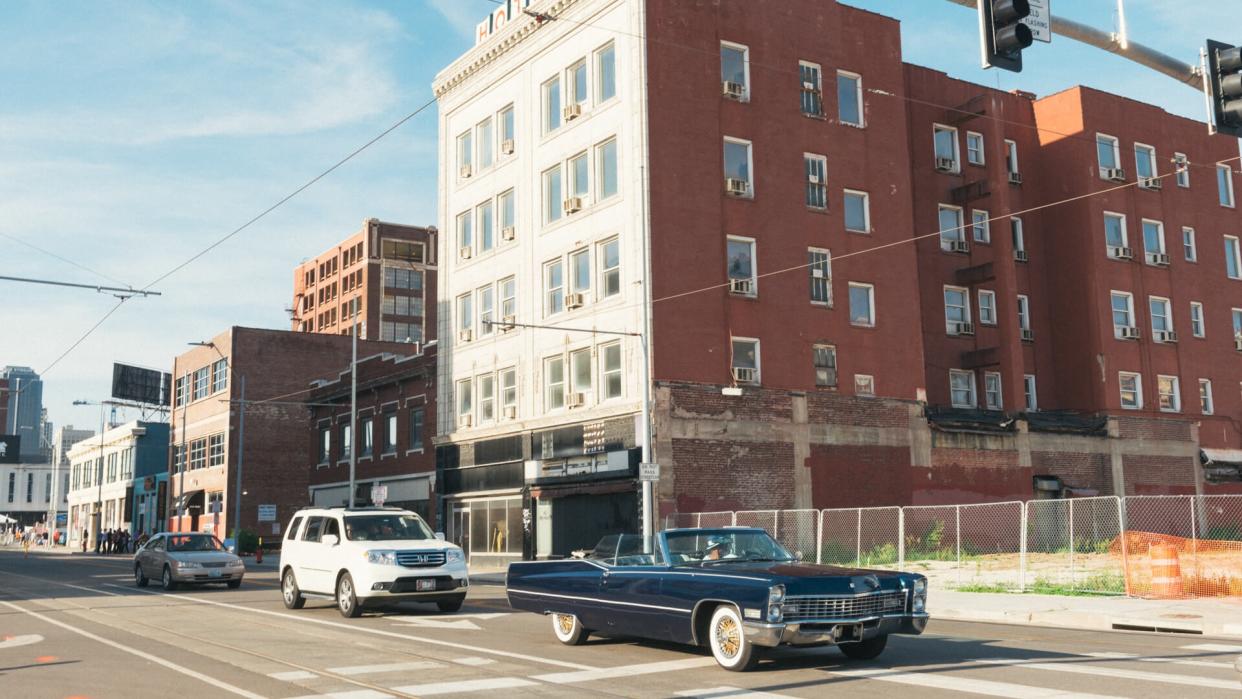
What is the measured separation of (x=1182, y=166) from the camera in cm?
4881

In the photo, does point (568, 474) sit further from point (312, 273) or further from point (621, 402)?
point (312, 273)

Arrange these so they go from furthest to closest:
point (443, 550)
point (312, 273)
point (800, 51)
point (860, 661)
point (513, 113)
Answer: point (312, 273) → point (513, 113) → point (800, 51) → point (443, 550) → point (860, 661)

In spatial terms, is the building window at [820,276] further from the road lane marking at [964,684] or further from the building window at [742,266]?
the road lane marking at [964,684]

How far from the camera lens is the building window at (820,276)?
37906 mm

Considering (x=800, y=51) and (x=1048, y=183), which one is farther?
(x=1048, y=183)

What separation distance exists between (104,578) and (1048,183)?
3844 cm

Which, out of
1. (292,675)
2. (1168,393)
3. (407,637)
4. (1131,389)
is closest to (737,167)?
(1131,389)

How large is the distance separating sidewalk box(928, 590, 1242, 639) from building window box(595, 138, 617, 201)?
19269 millimetres

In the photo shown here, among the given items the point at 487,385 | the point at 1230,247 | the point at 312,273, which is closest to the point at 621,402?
the point at 487,385

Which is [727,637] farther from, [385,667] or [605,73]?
[605,73]

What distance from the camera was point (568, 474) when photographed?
36.4m

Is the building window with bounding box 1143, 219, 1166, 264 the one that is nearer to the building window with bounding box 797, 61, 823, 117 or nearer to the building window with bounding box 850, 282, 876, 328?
the building window with bounding box 850, 282, 876, 328

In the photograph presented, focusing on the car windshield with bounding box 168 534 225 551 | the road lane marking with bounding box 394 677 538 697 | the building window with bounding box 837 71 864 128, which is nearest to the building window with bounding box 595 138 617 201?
the building window with bounding box 837 71 864 128

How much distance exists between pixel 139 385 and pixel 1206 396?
8312 cm
